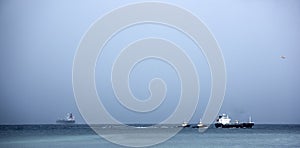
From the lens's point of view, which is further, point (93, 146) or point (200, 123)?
point (200, 123)

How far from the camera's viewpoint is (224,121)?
12938 cm

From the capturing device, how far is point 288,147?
53.1 metres

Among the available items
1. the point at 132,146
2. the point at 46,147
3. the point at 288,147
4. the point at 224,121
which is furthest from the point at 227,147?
the point at 224,121

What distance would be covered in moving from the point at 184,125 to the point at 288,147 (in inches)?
3939

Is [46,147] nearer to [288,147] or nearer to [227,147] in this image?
[227,147]

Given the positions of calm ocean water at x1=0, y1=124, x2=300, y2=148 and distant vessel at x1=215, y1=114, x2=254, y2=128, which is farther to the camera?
distant vessel at x1=215, y1=114, x2=254, y2=128

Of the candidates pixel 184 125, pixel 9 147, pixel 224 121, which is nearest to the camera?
pixel 9 147

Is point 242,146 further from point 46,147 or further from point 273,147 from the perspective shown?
point 46,147

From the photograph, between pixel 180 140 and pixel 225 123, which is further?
pixel 225 123

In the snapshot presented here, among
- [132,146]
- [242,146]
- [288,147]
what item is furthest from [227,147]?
[132,146]

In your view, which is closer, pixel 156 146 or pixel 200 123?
pixel 156 146

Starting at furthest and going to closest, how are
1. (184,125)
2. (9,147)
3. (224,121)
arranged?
(184,125)
(224,121)
(9,147)

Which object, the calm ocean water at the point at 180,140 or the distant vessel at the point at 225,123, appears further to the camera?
the distant vessel at the point at 225,123

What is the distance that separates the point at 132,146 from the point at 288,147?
18.7 m
